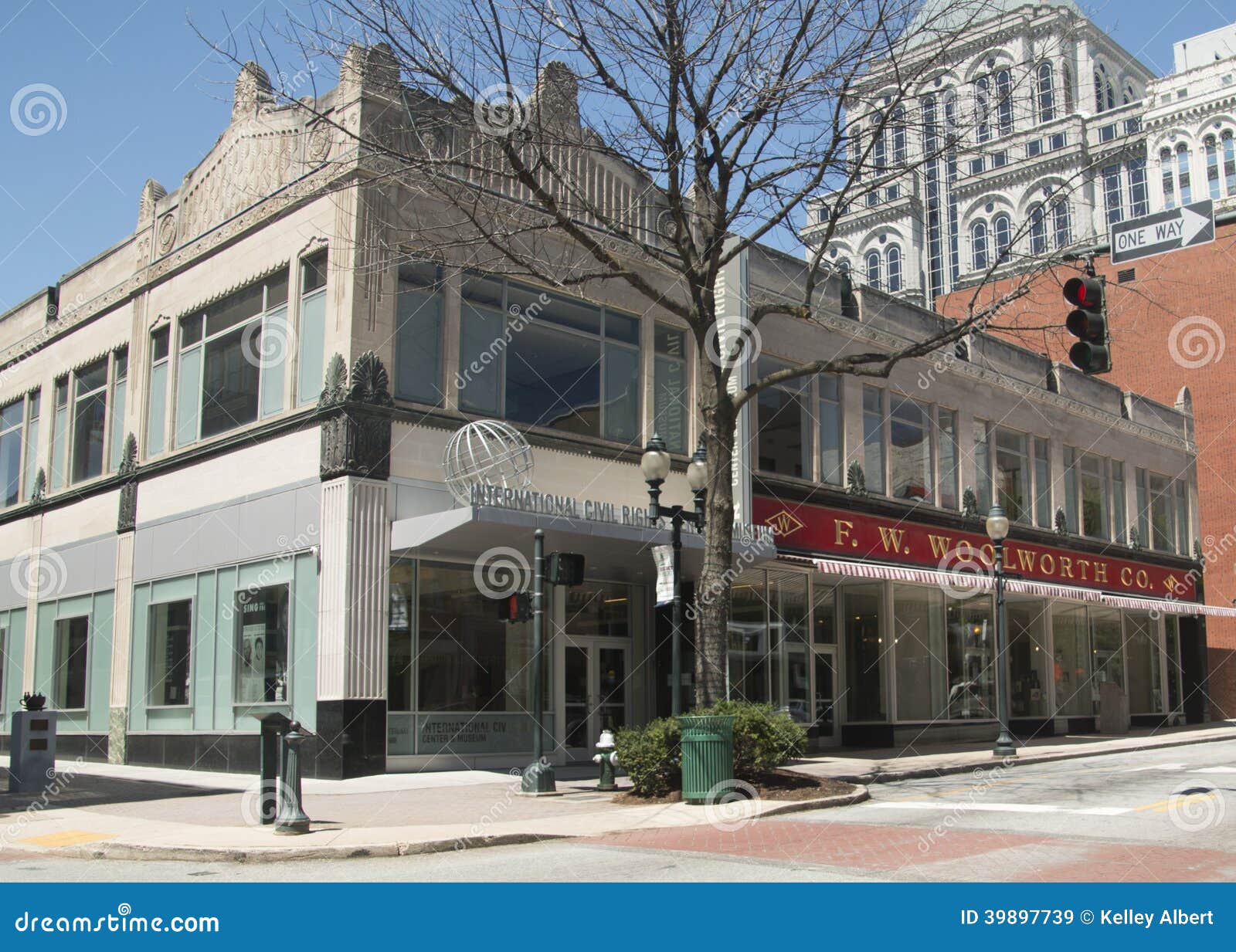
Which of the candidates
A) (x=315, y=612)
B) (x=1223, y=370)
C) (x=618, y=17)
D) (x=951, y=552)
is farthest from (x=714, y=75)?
(x=1223, y=370)

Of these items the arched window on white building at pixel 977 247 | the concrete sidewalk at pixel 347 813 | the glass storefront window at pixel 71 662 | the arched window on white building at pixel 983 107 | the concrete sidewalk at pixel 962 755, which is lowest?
the concrete sidewalk at pixel 962 755

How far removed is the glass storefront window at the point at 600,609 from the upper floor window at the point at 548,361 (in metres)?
2.71

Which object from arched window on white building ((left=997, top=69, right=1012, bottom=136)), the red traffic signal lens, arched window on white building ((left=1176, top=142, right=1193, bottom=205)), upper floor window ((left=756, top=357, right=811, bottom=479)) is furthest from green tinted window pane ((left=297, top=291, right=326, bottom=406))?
arched window on white building ((left=1176, top=142, right=1193, bottom=205))

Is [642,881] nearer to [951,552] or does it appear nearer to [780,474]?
[780,474]

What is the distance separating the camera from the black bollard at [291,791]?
11.5m

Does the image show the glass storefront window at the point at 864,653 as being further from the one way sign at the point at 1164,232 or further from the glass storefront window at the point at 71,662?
the glass storefront window at the point at 71,662

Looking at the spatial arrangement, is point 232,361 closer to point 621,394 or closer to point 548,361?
point 548,361

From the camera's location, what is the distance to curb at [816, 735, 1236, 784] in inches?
689

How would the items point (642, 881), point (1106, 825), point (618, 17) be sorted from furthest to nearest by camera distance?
point (618, 17), point (1106, 825), point (642, 881)

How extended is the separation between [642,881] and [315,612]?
10690mm

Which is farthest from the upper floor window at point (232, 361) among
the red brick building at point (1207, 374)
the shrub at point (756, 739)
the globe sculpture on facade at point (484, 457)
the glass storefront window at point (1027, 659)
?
the red brick building at point (1207, 374)

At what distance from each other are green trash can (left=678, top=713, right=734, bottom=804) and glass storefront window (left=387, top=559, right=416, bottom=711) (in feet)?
19.7

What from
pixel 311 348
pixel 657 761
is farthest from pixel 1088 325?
pixel 311 348

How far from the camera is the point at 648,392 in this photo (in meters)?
22.2
